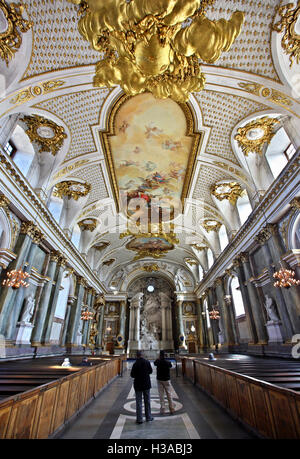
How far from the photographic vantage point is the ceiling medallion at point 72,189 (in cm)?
1323

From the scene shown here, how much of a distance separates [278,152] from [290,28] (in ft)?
16.7

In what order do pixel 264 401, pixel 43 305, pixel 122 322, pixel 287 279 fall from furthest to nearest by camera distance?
pixel 122 322
pixel 43 305
pixel 287 279
pixel 264 401

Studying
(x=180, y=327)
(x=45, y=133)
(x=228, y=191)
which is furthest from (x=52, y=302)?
(x=180, y=327)

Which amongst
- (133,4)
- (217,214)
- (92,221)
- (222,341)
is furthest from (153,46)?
(222,341)

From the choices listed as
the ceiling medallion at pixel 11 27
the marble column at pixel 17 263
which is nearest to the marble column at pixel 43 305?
the marble column at pixel 17 263

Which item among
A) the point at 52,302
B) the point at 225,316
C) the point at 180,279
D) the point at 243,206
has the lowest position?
the point at 225,316

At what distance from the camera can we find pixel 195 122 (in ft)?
33.8

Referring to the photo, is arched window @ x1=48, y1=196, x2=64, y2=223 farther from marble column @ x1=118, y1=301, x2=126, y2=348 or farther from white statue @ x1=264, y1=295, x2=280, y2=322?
marble column @ x1=118, y1=301, x2=126, y2=348

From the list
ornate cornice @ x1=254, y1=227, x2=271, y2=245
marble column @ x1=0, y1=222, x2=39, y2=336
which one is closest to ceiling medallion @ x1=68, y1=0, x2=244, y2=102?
marble column @ x1=0, y1=222, x2=39, y2=336

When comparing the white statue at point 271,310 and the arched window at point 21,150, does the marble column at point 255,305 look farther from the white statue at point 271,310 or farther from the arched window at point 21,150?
the arched window at point 21,150

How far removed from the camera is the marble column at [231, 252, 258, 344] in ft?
38.3

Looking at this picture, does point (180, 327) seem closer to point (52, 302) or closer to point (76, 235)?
point (76, 235)

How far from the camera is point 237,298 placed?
15391mm

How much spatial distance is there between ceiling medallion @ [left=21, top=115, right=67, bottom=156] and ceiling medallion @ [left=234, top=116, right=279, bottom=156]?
794 centimetres
